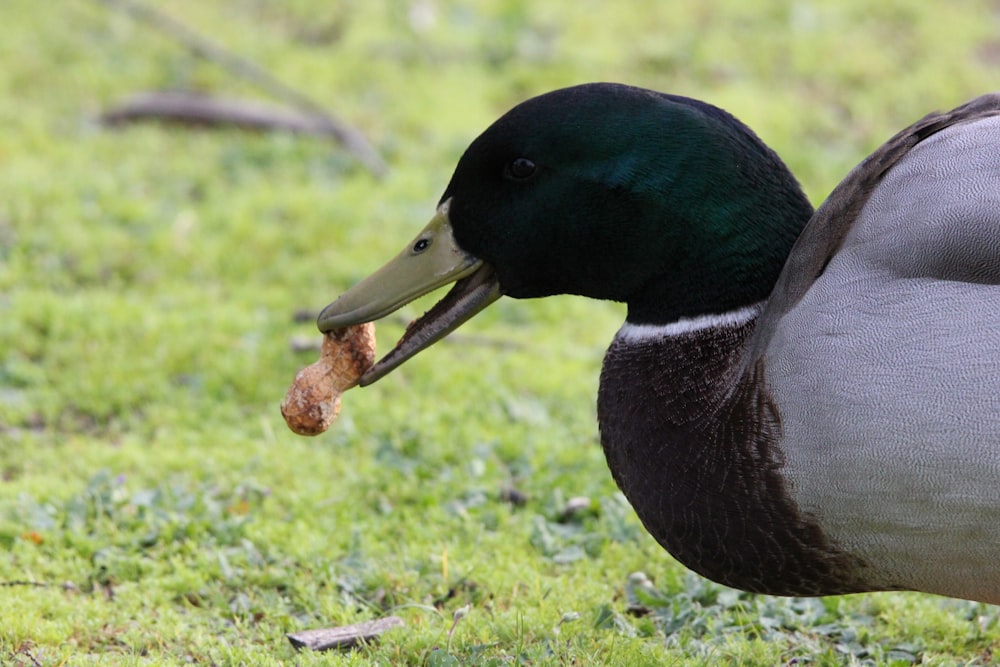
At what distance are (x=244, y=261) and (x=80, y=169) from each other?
1125 mm

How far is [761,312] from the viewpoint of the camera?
8.80 feet

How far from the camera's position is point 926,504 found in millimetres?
2295

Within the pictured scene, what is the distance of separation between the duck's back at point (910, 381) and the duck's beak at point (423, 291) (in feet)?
2.13

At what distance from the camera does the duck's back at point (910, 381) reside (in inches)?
88.7

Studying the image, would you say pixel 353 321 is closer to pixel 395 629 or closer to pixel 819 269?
pixel 395 629

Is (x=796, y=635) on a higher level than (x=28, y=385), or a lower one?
lower

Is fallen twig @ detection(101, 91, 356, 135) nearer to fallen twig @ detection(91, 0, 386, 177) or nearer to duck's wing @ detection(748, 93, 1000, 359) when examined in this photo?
fallen twig @ detection(91, 0, 386, 177)

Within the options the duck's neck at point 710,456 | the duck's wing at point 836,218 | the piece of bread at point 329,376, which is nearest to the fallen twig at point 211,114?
the piece of bread at point 329,376

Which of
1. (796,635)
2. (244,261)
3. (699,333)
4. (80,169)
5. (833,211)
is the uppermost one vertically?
(80,169)

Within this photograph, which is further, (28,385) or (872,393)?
(28,385)

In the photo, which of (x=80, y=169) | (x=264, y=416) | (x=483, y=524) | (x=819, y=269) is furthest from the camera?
(x=80, y=169)

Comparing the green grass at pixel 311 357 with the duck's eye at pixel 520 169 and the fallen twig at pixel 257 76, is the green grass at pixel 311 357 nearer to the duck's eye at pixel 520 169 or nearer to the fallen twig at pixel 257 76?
the fallen twig at pixel 257 76

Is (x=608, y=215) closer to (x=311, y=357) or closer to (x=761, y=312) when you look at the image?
(x=761, y=312)

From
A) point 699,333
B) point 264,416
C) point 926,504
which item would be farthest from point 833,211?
point 264,416
